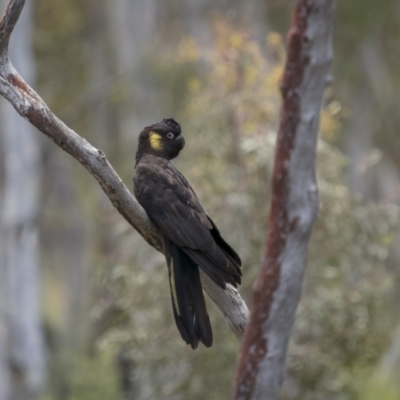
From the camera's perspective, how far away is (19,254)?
10211 millimetres

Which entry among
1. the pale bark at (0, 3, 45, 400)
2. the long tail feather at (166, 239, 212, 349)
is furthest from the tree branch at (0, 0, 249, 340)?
the pale bark at (0, 3, 45, 400)

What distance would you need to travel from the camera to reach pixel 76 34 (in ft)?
52.2

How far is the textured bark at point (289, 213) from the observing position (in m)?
3.02

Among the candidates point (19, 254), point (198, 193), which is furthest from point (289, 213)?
point (19, 254)

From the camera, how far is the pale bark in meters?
10.2

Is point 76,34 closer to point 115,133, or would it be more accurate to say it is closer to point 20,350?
point 115,133

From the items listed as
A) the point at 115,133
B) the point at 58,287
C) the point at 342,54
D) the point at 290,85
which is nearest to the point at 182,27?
the point at 342,54

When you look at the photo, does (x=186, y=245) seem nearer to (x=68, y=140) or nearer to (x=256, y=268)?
(x=68, y=140)

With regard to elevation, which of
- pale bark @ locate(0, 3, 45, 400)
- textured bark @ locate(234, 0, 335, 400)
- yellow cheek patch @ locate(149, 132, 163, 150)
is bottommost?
textured bark @ locate(234, 0, 335, 400)

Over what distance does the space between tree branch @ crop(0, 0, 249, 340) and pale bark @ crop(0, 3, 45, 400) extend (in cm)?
633

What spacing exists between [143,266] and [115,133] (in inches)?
381

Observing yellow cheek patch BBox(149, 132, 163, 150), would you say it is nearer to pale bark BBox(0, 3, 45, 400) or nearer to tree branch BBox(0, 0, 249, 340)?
tree branch BBox(0, 0, 249, 340)

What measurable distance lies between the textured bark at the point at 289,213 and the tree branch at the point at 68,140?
1.02 metres

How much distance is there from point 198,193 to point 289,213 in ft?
14.8
